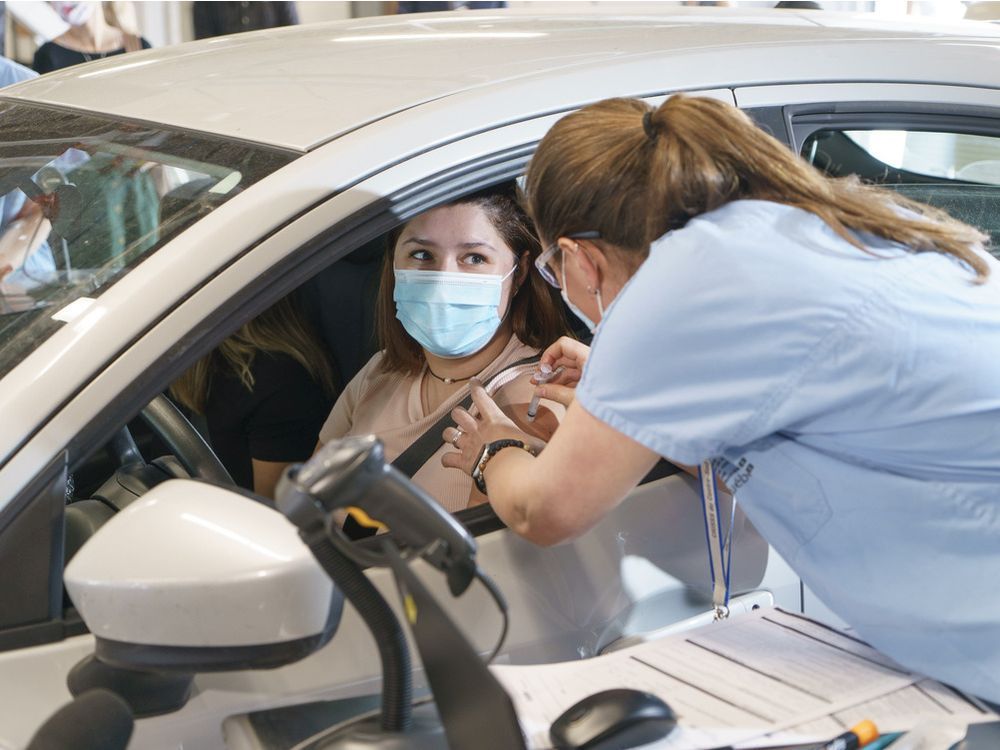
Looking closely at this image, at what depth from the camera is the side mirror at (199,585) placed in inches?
42.8

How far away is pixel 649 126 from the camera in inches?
55.5

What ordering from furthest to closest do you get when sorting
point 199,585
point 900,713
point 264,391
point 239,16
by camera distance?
1. point 239,16
2. point 264,391
3. point 900,713
4. point 199,585

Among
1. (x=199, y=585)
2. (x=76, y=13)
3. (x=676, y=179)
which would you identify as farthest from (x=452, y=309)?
(x=76, y=13)

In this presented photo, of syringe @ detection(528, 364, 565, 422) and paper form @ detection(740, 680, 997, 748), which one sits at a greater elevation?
syringe @ detection(528, 364, 565, 422)

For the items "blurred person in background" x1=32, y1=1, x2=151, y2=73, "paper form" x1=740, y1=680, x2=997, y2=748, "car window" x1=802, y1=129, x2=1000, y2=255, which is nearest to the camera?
"paper form" x1=740, y1=680, x2=997, y2=748

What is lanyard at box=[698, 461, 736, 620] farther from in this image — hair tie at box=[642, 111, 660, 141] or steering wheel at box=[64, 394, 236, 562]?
steering wheel at box=[64, 394, 236, 562]

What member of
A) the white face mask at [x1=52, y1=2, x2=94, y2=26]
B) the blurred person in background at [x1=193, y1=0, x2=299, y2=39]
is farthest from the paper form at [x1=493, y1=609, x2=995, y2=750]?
the white face mask at [x1=52, y1=2, x2=94, y2=26]

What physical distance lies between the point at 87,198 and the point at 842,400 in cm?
103

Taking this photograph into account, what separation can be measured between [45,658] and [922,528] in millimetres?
964

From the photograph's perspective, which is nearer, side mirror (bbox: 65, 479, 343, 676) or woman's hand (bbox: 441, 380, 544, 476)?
side mirror (bbox: 65, 479, 343, 676)

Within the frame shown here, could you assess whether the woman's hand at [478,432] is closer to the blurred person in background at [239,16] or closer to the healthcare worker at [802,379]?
the healthcare worker at [802,379]

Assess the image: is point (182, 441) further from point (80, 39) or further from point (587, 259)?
point (80, 39)

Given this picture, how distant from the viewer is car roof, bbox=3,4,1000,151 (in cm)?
158

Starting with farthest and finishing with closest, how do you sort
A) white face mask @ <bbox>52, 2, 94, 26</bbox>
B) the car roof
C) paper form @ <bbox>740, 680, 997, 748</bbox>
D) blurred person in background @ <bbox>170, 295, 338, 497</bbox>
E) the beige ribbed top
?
white face mask @ <bbox>52, 2, 94, 26</bbox>, blurred person in background @ <bbox>170, 295, 338, 497</bbox>, the beige ribbed top, the car roof, paper form @ <bbox>740, 680, 997, 748</bbox>
